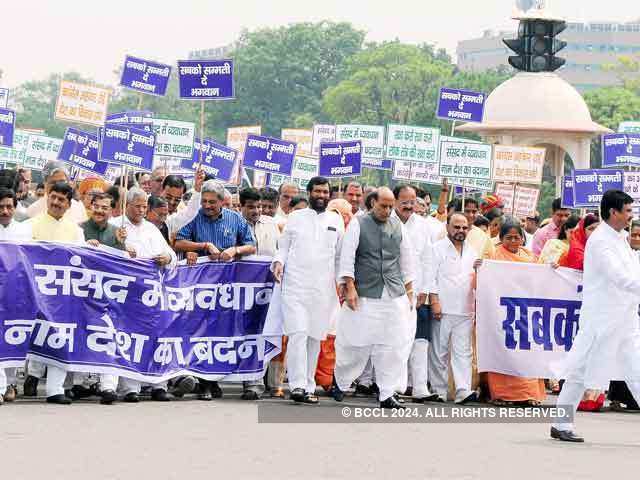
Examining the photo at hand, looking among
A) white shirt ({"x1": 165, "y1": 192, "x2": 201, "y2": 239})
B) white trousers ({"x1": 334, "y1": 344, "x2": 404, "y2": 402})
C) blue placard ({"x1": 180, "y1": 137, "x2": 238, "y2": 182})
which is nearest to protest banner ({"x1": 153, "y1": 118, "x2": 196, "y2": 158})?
blue placard ({"x1": 180, "y1": 137, "x2": 238, "y2": 182})

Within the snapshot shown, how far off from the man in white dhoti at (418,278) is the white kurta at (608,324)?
318cm

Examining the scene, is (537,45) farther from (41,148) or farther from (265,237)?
(265,237)

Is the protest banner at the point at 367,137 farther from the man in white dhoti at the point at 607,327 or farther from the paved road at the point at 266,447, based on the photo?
the man in white dhoti at the point at 607,327

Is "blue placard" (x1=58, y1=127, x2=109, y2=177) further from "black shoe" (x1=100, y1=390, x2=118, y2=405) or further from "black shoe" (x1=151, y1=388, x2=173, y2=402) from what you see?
"black shoe" (x1=100, y1=390, x2=118, y2=405)

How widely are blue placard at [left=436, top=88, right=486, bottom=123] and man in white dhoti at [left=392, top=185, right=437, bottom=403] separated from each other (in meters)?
8.31

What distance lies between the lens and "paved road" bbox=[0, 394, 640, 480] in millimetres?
10453

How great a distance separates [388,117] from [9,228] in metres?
79.1

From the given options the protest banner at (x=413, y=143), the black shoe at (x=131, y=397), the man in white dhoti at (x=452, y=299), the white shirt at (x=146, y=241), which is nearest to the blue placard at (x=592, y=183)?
the man in white dhoti at (x=452, y=299)

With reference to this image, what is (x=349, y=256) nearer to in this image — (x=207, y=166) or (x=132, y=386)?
(x=132, y=386)

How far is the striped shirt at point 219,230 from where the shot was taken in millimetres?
15289

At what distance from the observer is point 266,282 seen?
51.3 ft

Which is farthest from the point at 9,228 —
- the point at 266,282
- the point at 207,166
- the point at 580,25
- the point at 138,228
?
the point at 580,25

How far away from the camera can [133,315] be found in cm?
1473

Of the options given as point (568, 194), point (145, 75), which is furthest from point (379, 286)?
point (145, 75)
